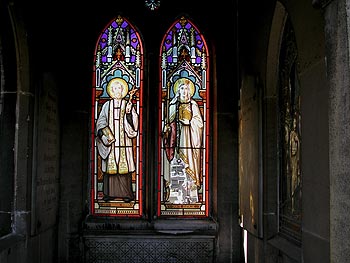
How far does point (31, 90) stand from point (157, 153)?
2.16m

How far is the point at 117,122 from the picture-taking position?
722cm

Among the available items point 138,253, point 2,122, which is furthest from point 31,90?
point 138,253

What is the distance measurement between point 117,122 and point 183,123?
32.8 inches

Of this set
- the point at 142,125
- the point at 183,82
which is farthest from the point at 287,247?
the point at 183,82

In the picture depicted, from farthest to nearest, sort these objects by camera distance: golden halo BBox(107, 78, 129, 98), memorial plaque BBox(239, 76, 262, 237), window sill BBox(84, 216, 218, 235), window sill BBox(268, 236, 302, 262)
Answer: golden halo BBox(107, 78, 129, 98) < window sill BBox(84, 216, 218, 235) < memorial plaque BBox(239, 76, 262, 237) < window sill BBox(268, 236, 302, 262)

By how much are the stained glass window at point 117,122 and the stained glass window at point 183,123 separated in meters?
0.30

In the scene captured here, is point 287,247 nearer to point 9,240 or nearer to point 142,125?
point 9,240

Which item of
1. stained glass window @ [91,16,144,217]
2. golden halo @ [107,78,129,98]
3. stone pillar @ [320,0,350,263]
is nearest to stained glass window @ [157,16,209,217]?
stained glass window @ [91,16,144,217]

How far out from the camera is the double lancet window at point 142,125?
7121 mm

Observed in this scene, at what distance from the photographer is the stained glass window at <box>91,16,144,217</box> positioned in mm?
7116

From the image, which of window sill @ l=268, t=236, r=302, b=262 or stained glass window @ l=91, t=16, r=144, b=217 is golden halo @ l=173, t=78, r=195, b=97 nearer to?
stained glass window @ l=91, t=16, r=144, b=217

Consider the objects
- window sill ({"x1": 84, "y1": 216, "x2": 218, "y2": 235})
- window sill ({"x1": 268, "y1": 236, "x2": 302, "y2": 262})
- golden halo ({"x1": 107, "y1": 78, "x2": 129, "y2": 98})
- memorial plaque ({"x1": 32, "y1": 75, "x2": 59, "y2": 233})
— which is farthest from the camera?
golden halo ({"x1": 107, "y1": 78, "x2": 129, "y2": 98})

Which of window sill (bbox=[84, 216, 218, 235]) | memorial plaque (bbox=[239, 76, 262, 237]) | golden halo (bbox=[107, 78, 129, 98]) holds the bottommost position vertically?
window sill (bbox=[84, 216, 218, 235])

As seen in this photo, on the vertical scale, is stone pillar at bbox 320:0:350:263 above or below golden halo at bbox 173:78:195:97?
below
